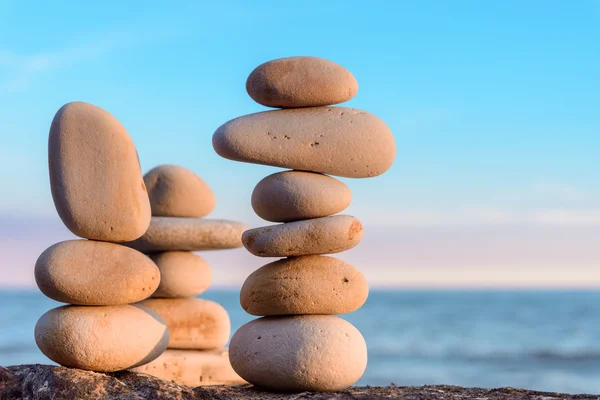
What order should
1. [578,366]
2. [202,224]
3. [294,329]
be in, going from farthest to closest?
[578,366] → [202,224] → [294,329]

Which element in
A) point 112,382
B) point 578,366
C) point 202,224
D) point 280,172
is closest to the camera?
point 112,382

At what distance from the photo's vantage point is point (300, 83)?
6230mm

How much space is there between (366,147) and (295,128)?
630 mm

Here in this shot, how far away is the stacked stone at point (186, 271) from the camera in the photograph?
302 inches

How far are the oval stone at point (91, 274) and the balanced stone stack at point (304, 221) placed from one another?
0.92m

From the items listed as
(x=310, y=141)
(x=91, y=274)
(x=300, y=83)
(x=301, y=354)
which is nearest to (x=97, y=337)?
(x=91, y=274)

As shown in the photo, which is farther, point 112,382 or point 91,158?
point 91,158

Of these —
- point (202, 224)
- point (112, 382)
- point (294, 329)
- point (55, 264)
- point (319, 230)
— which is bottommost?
point (112, 382)

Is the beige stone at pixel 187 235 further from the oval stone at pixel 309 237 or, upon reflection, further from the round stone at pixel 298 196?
the oval stone at pixel 309 237

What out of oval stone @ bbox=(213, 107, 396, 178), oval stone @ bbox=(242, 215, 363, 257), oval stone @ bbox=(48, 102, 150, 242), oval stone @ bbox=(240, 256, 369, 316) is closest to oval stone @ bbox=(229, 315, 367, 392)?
oval stone @ bbox=(240, 256, 369, 316)

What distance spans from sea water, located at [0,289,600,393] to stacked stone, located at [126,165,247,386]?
30.0 feet

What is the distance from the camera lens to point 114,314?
5953 millimetres

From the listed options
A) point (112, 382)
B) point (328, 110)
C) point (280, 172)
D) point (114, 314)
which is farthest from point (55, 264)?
point (328, 110)

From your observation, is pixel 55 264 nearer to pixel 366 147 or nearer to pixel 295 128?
pixel 295 128
